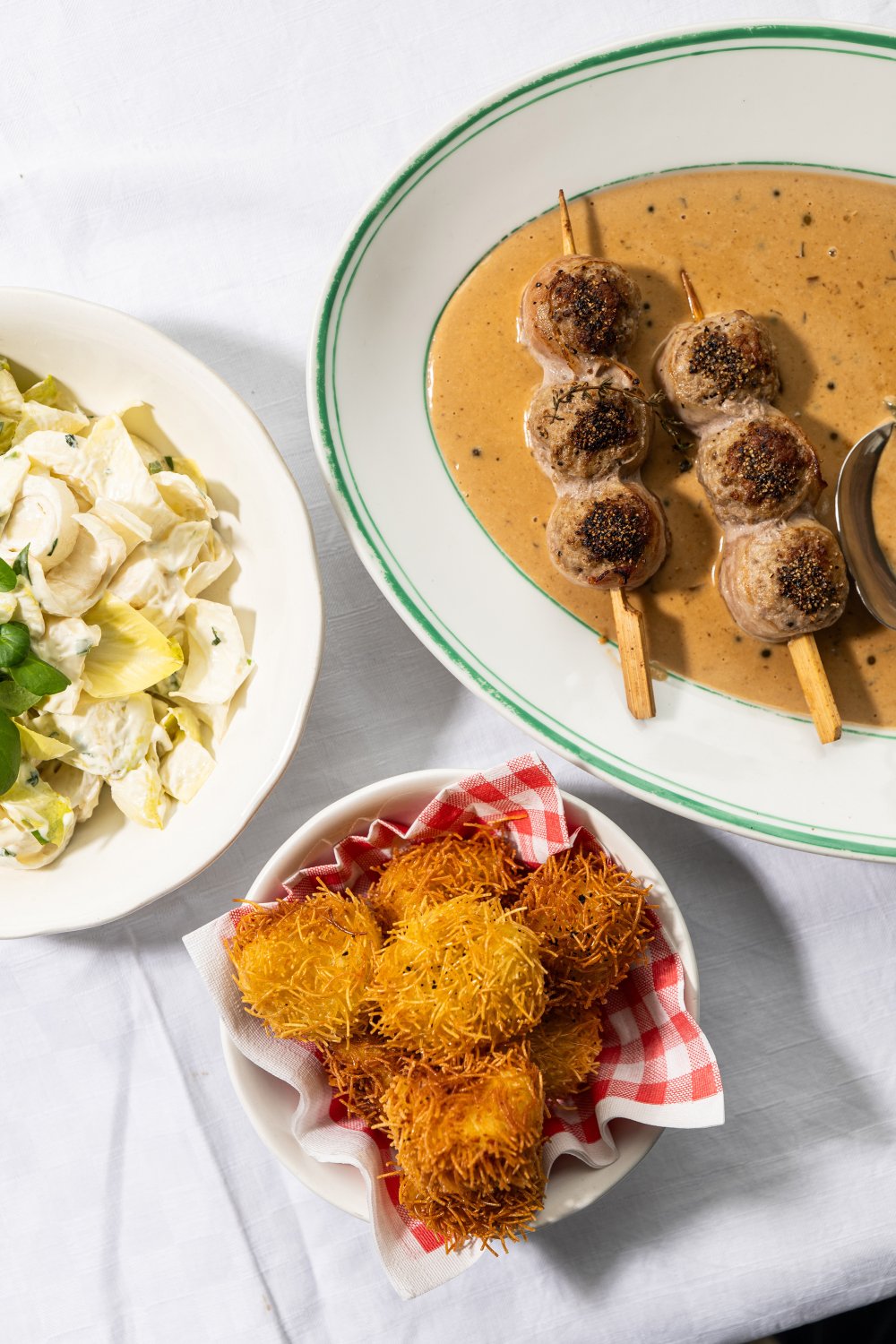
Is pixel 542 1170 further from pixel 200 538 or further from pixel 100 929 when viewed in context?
pixel 200 538

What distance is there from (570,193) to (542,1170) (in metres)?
1.68

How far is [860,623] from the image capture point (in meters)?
1.70

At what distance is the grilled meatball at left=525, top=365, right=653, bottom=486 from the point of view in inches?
61.4

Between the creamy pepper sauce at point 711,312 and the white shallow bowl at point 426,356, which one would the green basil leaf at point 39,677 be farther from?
the creamy pepper sauce at point 711,312

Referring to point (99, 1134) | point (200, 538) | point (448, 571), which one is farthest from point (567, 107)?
point (99, 1134)

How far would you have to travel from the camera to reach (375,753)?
175 cm

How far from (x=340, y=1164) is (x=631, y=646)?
1.03 meters

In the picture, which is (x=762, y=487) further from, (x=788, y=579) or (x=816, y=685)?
(x=816, y=685)

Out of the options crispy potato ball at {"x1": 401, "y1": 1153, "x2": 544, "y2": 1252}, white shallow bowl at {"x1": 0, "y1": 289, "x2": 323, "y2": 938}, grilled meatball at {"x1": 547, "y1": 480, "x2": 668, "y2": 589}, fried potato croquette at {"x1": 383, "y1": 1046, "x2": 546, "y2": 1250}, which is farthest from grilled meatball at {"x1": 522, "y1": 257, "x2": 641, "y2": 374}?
crispy potato ball at {"x1": 401, "y1": 1153, "x2": 544, "y2": 1252}

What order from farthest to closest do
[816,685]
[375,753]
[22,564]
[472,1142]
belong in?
[375,753] → [816,685] → [22,564] → [472,1142]

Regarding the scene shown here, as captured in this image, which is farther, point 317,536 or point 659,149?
point 317,536

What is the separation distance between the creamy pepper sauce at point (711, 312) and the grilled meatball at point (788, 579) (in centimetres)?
9

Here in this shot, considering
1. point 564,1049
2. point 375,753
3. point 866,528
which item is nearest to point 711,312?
point 866,528

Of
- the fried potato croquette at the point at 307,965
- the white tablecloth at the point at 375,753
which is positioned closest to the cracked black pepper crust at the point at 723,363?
the white tablecloth at the point at 375,753
